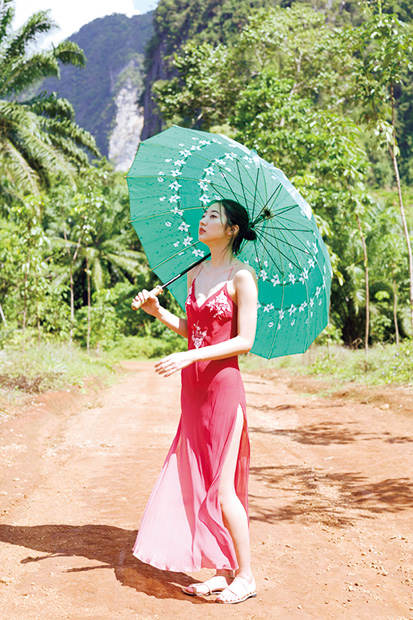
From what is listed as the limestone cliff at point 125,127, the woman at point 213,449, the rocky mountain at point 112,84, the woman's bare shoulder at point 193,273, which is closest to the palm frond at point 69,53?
the woman's bare shoulder at point 193,273

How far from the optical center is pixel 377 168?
139 feet

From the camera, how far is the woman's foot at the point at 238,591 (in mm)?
3006

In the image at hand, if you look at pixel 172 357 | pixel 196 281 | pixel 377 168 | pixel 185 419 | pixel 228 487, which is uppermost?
pixel 377 168

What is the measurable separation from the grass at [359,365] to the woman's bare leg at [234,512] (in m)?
7.80

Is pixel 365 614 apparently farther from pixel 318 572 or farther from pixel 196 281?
pixel 196 281

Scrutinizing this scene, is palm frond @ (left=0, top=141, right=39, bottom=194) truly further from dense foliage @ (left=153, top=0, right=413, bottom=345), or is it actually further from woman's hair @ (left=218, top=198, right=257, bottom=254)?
woman's hair @ (left=218, top=198, right=257, bottom=254)

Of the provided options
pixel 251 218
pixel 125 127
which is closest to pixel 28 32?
pixel 251 218

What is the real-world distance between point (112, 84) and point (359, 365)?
121 m

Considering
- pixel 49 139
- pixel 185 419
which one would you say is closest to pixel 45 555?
pixel 185 419

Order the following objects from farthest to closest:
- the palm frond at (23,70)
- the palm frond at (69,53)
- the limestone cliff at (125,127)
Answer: the limestone cliff at (125,127)
the palm frond at (69,53)
the palm frond at (23,70)

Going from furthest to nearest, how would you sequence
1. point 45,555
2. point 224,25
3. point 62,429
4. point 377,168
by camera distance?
1. point 224,25
2. point 377,168
3. point 62,429
4. point 45,555

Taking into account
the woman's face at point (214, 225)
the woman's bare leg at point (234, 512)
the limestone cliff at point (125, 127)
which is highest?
the limestone cliff at point (125, 127)

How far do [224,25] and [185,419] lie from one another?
52.1 m

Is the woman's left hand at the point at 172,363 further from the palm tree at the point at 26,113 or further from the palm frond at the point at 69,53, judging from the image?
the palm frond at the point at 69,53
